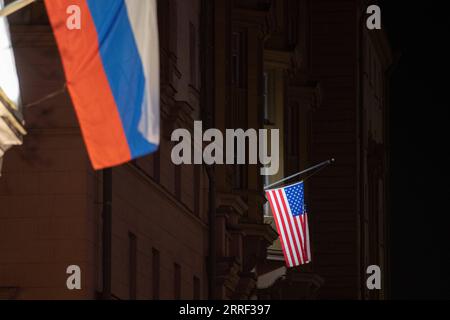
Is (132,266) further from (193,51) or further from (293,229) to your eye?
(293,229)

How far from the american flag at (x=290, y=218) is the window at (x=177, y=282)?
14.0 feet

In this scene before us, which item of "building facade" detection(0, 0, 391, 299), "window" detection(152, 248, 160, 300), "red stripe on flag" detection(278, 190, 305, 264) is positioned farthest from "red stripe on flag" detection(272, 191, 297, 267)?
"window" detection(152, 248, 160, 300)

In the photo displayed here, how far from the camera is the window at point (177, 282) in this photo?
40.2 m

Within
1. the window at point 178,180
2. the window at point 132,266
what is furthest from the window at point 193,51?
the window at point 132,266

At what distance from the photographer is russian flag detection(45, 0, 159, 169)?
69.3ft

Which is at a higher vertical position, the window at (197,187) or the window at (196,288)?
the window at (197,187)

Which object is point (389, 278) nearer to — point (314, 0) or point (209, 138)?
point (314, 0)

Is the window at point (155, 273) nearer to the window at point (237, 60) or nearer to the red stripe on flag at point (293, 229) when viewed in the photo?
the red stripe on flag at point (293, 229)

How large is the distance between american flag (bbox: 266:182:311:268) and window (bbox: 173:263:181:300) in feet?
14.0

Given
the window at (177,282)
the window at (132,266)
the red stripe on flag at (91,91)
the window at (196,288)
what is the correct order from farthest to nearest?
the window at (196,288), the window at (177,282), the window at (132,266), the red stripe on flag at (91,91)
